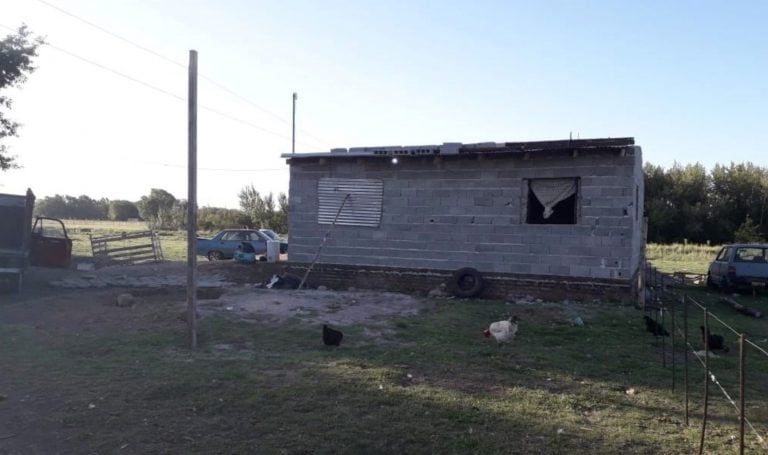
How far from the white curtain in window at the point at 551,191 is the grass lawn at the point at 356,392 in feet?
13.2

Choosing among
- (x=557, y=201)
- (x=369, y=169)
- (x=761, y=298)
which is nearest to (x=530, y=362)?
(x=557, y=201)

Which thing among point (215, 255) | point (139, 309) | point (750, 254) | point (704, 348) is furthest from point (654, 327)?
point (215, 255)

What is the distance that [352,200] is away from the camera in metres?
15.5

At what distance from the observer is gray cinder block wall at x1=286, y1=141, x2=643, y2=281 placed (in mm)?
13070

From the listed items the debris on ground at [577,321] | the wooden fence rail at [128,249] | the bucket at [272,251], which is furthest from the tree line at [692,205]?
the debris on ground at [577,321]

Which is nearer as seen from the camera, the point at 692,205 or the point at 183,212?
the point at 692,205

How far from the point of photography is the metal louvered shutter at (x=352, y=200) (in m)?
15.3

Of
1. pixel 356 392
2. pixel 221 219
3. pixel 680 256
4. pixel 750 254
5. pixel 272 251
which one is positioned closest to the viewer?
pixel 356 392

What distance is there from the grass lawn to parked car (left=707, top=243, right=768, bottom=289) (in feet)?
29.6

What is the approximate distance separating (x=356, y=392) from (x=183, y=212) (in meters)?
54.6

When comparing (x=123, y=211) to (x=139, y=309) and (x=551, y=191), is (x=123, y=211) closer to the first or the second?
(x=139, y=309)

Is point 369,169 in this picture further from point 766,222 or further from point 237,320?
point 766,222

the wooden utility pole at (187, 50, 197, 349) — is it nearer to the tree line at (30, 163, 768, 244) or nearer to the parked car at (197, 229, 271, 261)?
the parked car at (197, 229, 271, 261)

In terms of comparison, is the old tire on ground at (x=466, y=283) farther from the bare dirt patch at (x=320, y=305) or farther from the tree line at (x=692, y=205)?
the tree line at (x=692, y=205)
